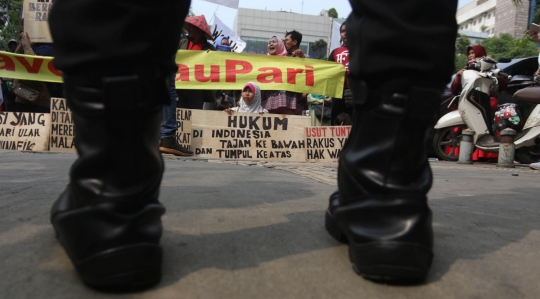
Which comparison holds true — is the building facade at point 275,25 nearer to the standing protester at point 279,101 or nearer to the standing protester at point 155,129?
the standing protester at point 279,101

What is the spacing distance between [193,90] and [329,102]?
2.11 m

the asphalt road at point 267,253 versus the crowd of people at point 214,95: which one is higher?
the crowd of people at point 214,95

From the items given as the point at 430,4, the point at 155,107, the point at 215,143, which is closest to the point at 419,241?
the point at 430,4

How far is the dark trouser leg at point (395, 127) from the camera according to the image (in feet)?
3.43

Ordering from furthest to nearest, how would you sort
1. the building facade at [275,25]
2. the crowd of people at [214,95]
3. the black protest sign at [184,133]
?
the building facade at [275,25] < the crowd of people at [214,95] < the black protest sign at [184,133]

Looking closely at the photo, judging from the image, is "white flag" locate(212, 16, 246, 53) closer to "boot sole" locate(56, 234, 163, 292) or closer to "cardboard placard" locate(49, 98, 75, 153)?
"cardboard placard" locate(49, 98, 75, 153)

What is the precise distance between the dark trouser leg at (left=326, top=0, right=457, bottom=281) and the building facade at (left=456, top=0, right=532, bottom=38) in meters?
63.7

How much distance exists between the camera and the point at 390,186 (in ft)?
3.59

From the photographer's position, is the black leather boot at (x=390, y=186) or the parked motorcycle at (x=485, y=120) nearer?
the black leather boot at (x=390, y=186)

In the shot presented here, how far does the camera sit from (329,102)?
7.51 metres

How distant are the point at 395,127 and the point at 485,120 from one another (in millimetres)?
6640

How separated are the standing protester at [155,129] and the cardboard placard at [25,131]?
5.67 m

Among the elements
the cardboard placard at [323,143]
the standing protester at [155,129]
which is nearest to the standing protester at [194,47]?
the cardboard placard at [323,143]

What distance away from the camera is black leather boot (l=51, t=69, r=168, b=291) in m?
0.96
